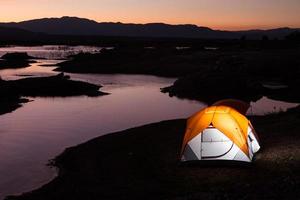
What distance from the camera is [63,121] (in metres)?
31.2

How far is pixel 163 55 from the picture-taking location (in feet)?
273

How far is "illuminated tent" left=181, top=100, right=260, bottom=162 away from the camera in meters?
17.0

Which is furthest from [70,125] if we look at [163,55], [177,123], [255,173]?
[163,55]

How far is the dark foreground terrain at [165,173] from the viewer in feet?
45.4

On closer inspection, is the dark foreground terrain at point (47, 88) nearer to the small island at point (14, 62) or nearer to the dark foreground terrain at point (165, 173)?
the dark foreground terrain at point (165, 173)

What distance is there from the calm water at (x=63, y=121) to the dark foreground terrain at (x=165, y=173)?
1.46 meters

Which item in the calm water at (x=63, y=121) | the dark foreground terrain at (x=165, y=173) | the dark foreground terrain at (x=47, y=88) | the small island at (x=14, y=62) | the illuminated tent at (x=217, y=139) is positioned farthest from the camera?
the small island at (x=14, y=62)

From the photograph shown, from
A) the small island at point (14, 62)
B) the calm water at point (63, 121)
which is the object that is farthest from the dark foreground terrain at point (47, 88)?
the small island at point (14, 62)

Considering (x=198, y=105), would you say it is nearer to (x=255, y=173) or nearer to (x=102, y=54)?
(x=255, y=173)

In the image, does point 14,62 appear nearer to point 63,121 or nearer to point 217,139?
point 63,121

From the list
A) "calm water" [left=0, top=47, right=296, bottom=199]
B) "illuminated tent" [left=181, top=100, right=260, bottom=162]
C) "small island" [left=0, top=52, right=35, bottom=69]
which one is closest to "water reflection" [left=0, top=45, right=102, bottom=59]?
"small island" [left=0, top=52, right=35, bottom=69]

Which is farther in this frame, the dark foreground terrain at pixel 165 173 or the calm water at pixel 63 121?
the calm water at pixel 63 121

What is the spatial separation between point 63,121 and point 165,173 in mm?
16219

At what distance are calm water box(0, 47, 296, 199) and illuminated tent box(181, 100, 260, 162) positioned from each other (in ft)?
19.2
